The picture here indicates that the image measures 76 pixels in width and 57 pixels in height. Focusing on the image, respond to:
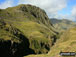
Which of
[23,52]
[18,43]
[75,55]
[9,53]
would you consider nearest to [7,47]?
[9,53]

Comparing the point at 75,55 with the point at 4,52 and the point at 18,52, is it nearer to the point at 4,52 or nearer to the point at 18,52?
the point at 4,52

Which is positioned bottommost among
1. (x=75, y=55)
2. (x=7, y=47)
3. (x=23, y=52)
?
(x=23, y=52)

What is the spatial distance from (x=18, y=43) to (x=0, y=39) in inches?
1139

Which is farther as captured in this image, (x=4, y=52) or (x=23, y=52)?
(x=23, y=52)

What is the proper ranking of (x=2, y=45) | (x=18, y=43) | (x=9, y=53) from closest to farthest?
(x=2, y=45) → (x=9, y=53) → (x=18, y=43)

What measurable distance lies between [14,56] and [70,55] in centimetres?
11670

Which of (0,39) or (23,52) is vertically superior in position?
(0,39)

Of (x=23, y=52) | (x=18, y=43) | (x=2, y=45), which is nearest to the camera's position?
(x=2, y=45)

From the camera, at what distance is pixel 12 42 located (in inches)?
5610

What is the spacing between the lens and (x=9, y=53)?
454 feet

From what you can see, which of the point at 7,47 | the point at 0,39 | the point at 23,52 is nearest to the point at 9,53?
the point at 7,47

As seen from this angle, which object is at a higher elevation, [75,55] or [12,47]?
[75,55]

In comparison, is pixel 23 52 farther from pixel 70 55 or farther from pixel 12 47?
pixel 70 55

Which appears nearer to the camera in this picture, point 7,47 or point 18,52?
point 7,47
